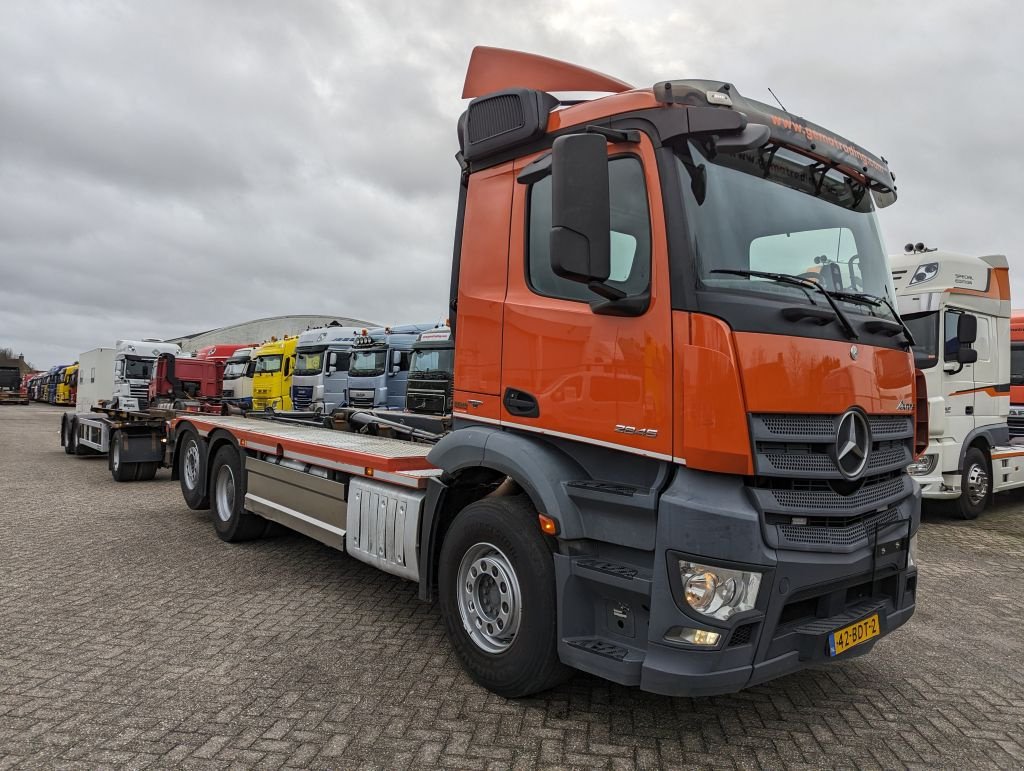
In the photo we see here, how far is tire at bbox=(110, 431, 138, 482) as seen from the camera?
37.0 ft

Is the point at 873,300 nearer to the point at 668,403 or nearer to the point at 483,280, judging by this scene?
the point at 668,403

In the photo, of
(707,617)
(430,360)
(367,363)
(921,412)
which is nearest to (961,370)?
(921,412)

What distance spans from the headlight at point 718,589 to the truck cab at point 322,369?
17403 millimetres

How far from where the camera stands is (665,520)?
280 centimetres

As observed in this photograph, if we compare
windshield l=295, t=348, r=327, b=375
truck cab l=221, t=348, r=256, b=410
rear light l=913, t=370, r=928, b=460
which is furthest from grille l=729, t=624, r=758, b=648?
truck cab l=221, t=348, r=256, b=410

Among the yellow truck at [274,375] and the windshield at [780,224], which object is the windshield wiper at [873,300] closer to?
the windshield at [780,224]

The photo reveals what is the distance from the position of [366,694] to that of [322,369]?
17509 mm

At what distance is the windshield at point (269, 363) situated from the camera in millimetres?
22359

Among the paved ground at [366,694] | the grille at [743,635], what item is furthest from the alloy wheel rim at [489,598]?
the grille at [743,635]

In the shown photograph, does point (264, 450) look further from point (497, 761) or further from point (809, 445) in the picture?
point (809, 445)

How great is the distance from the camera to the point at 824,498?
2.92m

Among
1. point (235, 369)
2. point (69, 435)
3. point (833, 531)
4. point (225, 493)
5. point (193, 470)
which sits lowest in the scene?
point (69, 435)

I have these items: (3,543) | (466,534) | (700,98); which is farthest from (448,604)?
(3,543)

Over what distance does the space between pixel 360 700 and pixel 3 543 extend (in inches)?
207
